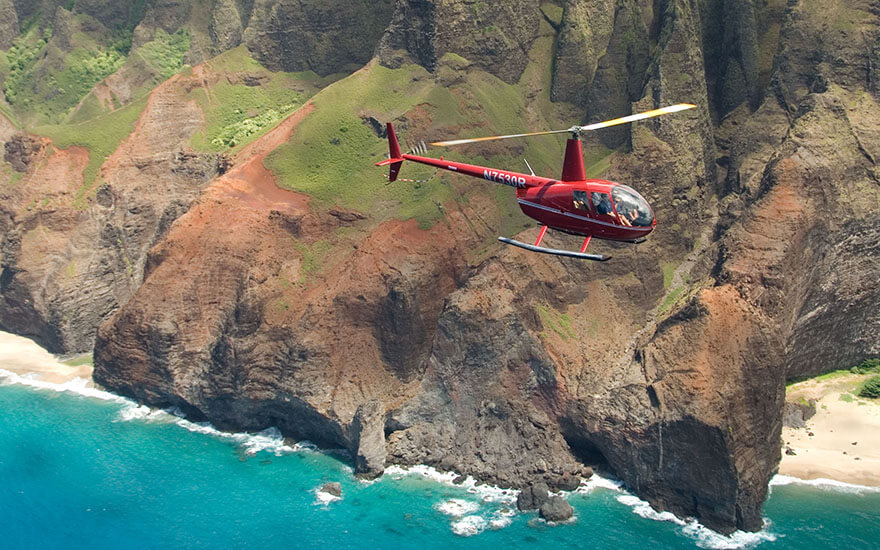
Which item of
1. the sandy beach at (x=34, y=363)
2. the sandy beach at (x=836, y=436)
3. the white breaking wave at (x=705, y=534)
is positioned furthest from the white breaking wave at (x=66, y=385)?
the sandy beach at (x=836, y=436)

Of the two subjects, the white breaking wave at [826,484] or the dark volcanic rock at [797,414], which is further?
the dark volcanic rock at [797,414]

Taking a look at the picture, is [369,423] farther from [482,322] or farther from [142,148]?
[142,148]

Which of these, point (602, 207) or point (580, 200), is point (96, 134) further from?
point (602, 207)

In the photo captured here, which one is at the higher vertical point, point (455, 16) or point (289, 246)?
point (455, 16)

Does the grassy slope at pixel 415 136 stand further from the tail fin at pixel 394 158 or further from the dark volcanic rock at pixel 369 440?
the tail fin at pixel 394 158

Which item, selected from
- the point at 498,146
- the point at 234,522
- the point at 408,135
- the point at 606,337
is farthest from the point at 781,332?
the point at 234,522
